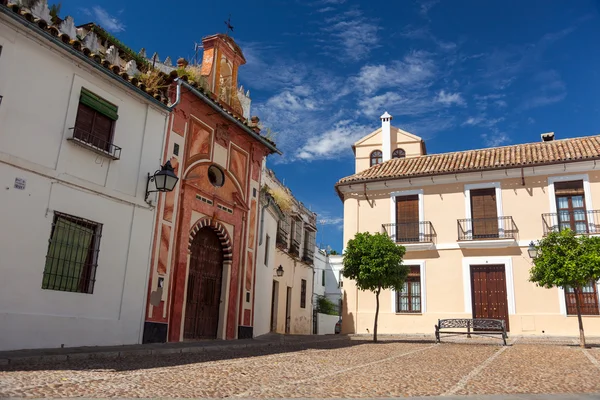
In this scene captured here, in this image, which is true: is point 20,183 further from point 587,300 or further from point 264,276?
point 587,300

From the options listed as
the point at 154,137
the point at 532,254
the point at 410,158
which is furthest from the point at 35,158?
the point at 410,158

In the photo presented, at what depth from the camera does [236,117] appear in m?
12.7

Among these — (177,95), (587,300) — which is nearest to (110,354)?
(177,95)

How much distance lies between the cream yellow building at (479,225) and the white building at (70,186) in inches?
419

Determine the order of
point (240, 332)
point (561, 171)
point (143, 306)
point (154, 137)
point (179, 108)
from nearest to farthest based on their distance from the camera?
point (143, 306)
point (154, 137)
point (179, 108)
point (240, 332)
point (561, 171)

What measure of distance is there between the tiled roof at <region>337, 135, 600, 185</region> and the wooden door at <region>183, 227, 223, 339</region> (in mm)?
8540

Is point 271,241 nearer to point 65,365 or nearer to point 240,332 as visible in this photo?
point 240,332

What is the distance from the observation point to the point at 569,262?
11594 mm

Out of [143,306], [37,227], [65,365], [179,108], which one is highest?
[179,108]

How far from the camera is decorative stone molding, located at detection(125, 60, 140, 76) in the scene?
10.1 meters

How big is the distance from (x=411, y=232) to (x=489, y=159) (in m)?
4.03

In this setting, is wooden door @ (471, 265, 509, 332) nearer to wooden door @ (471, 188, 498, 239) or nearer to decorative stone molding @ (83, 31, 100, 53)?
wooden door @ (471, 188, 498, 239)

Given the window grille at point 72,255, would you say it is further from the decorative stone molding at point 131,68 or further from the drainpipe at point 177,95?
the decorative stone molding at point 131,68

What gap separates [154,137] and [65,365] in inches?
215
